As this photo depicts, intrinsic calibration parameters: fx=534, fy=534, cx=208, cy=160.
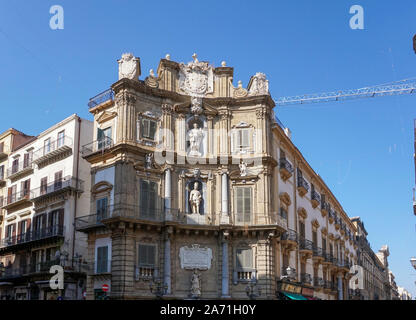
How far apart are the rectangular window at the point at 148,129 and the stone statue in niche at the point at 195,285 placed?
30.7 feet

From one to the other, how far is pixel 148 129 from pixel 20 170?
16.3 meters

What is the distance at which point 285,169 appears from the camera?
3919cm

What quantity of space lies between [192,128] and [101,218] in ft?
28.6

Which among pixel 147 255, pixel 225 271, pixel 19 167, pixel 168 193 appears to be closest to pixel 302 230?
pixel 225 271

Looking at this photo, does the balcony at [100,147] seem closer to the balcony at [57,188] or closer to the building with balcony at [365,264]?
the balcony at [57,188]

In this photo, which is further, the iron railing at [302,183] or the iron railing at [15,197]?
the iron railing at [302,183]

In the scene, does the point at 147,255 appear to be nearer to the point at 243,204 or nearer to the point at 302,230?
the point at 243,204

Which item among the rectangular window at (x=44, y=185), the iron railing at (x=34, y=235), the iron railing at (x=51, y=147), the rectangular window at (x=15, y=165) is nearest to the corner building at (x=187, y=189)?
the iron railing at (x=34, y=235)

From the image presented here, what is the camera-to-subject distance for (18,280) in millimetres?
41938

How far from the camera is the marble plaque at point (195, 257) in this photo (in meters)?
34.1

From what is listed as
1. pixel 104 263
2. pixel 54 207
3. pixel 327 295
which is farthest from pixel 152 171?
pixel 327 295

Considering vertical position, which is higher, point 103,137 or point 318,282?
point 103,137

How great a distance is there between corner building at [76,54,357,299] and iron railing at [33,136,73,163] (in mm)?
2658

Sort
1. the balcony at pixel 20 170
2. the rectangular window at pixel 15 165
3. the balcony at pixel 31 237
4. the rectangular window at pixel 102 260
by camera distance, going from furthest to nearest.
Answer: the rectangular window at pixel 15 165, the balcony at pixel 20 170, the balcony at pixel 31 237, the rectangular window at pixel 102 260
